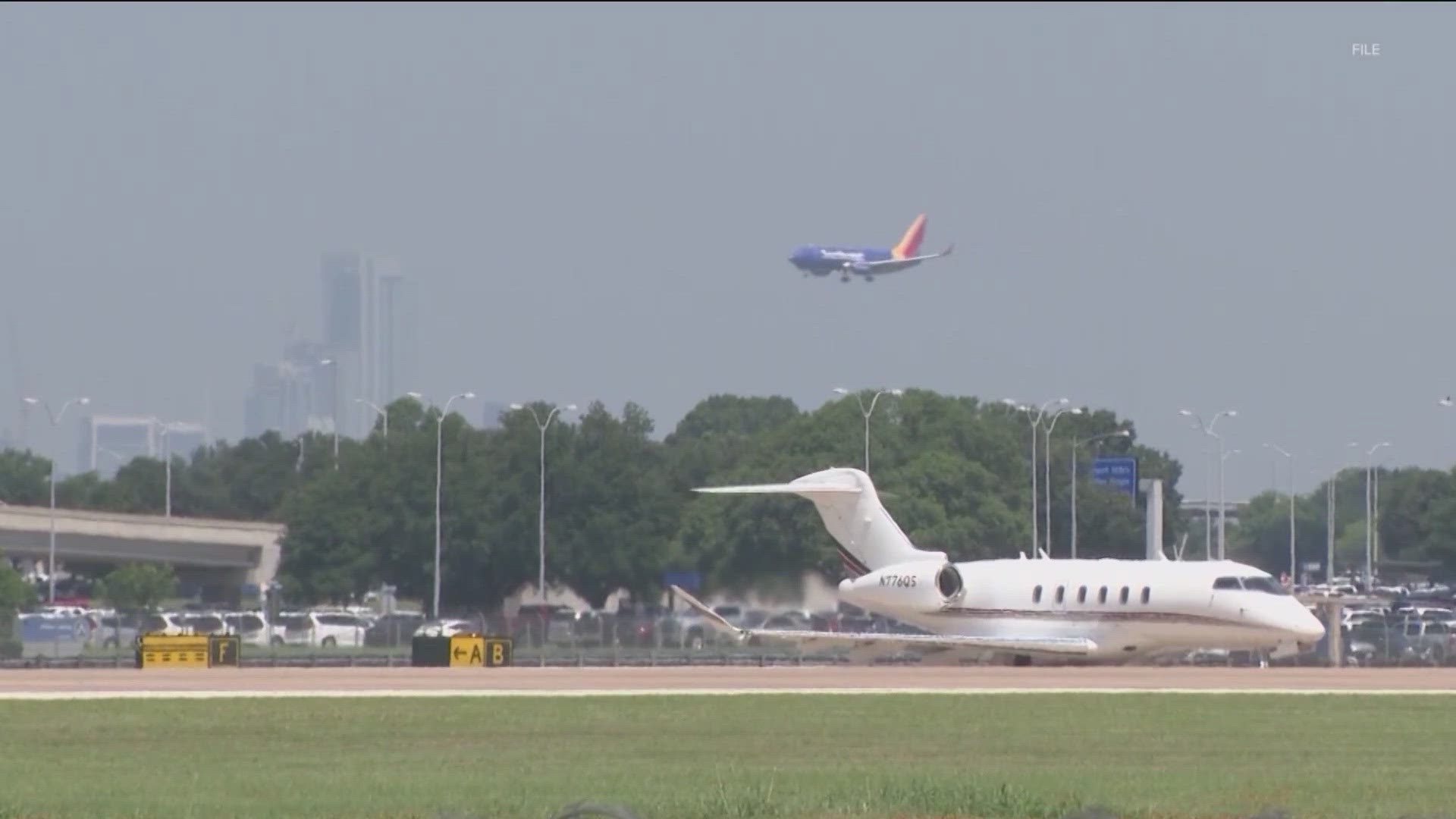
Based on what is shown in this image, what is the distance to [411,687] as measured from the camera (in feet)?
140

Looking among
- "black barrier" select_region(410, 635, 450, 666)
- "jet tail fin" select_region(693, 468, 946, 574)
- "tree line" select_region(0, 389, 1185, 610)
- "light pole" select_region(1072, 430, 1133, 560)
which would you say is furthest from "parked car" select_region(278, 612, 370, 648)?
"light pole" select_region(1072, 430, 1133, 560)

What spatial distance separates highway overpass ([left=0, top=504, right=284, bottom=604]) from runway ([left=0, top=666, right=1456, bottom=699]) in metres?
65.6

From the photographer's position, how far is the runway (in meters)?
41.1

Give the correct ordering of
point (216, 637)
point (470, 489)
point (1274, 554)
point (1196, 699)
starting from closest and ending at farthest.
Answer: point (1196, 699), point (216, 637), point (470, 489), point (1274, 554)

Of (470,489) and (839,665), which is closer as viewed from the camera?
(839,665)

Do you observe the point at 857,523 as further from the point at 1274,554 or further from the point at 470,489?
the point at 1274,554

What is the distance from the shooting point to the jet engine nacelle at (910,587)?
58250 millimetres

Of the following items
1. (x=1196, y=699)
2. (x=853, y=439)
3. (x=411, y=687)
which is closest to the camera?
(x=1196, y=699)

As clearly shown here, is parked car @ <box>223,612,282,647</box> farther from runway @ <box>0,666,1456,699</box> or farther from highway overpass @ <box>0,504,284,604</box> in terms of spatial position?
highway overpass @ <box>0,504,284,604</box>

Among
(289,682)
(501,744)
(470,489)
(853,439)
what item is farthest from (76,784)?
(853,439)

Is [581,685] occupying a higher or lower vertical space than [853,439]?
lower

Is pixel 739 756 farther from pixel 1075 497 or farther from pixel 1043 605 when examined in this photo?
pixel 1075 497

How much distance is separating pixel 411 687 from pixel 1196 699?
13.4 meters

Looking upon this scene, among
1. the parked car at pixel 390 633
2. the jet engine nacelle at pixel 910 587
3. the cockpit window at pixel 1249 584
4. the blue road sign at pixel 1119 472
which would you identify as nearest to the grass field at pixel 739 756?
the cockpit window at pixel 1249 584
